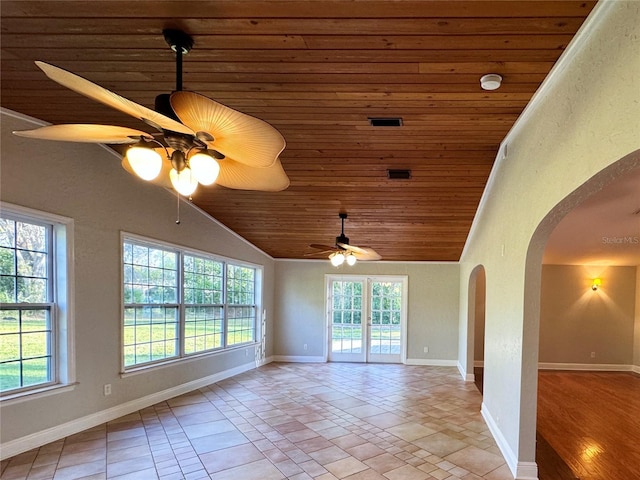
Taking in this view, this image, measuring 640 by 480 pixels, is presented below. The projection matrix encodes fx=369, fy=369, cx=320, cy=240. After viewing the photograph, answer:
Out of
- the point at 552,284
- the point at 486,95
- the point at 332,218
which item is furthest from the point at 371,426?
the point at 552,284

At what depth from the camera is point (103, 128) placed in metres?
1.82

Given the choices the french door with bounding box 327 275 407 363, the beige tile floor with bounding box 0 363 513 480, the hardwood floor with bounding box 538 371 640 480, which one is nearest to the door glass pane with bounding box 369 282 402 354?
the french door with bounding box 327 275 407 363

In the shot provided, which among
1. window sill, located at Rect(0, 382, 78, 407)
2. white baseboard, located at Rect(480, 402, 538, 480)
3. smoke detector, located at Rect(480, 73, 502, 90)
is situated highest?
smoke detector, located at Rect(480, 73, 502, 90)

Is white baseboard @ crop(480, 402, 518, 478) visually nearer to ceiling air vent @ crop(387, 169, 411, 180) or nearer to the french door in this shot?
ceiling air vent @ crop(387, 169, 411, 180)

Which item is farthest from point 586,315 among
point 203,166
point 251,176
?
point 203,166

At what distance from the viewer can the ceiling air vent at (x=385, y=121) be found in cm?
318

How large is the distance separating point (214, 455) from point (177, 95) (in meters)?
3.27

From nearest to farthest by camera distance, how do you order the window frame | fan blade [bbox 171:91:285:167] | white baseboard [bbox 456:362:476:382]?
1. fan blade [bbox 171:91:285:167]
2. the window frame
3. white baseboard [bbox 456:362:476:382]

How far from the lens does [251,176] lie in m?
2.38

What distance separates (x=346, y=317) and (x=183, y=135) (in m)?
6.88

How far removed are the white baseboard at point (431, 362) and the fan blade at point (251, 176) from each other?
6.59 metres

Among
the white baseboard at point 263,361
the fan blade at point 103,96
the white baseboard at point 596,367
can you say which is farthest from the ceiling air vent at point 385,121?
the white baseboard at point 596,367

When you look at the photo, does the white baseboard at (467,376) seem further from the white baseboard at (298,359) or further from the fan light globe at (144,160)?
the fan light globe at (144,160)

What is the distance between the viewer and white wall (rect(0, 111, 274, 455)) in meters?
3.31
